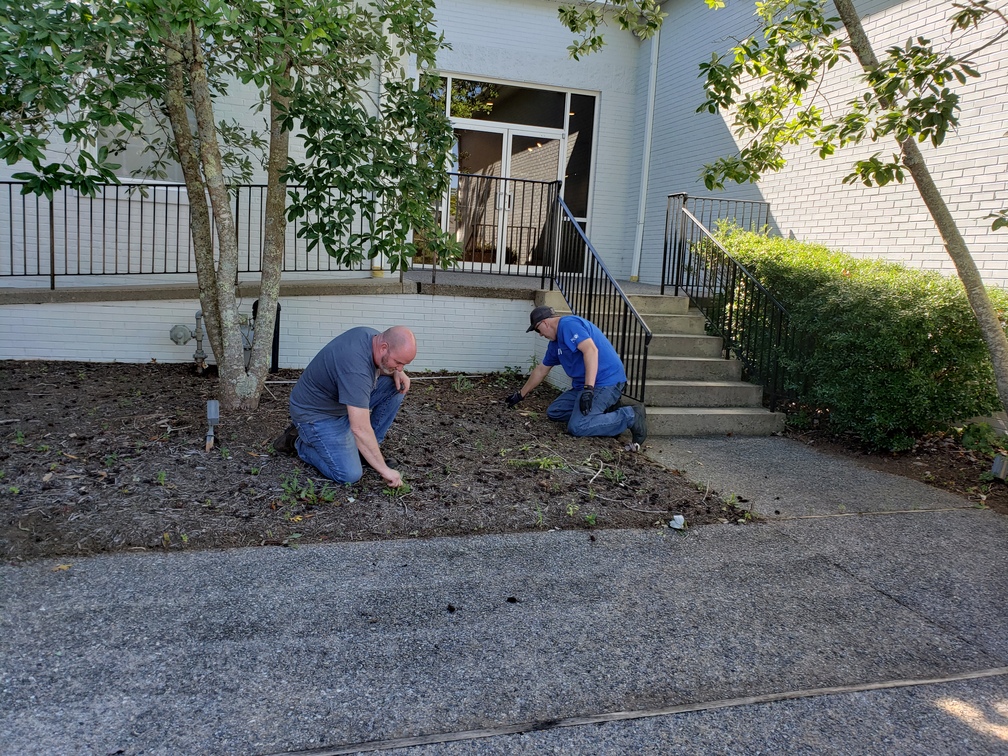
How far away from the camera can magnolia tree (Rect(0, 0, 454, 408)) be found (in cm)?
362

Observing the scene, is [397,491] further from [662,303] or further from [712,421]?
[662,303]

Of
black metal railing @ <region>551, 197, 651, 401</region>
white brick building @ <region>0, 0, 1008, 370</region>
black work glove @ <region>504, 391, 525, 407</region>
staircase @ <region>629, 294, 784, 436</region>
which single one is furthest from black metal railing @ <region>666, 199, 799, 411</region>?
black work glove @ <region>504, 391, 525, 407</region>

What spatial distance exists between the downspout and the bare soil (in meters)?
6.29

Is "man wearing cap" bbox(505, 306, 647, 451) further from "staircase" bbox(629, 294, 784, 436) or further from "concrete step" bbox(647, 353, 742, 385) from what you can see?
"concrete step" bbox(647, 353, 742, 385)

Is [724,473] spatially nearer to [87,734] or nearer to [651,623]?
[651,623]

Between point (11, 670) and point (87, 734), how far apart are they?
1.82 ft

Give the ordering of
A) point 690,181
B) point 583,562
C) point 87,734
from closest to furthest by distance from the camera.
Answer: point 87,734 < point 583,562 < point 690,181

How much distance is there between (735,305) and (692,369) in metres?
0.96

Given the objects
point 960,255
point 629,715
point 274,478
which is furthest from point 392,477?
point 960,255

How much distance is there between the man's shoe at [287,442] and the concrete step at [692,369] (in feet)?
11.8

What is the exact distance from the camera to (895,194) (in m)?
7.89

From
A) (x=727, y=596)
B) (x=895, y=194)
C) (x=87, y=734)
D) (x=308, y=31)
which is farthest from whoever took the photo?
(x=895, y=194)

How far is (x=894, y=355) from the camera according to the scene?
588 centimetres

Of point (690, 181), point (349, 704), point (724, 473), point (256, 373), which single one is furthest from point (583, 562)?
point (690, 181)
